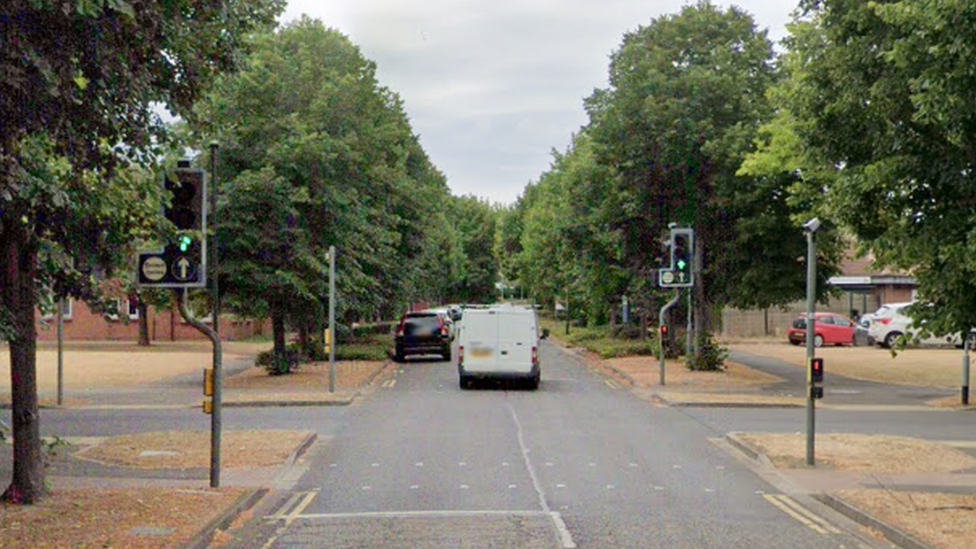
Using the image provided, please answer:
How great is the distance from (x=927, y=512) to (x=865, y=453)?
4.85 m

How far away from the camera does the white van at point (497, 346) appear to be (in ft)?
91.0

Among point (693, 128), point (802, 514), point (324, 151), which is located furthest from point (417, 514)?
point (693, 128)

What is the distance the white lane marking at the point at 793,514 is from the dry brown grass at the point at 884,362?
1466 centimetres

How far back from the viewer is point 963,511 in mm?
11609

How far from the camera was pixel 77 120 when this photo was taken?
28.5 ft

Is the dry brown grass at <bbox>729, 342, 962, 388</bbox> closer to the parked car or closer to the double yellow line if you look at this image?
the parked car

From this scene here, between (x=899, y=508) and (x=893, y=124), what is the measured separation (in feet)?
A: 13.8

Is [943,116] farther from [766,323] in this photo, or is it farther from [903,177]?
[766,323]

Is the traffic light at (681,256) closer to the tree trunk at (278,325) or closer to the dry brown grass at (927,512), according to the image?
the tree trunk at (278,325)

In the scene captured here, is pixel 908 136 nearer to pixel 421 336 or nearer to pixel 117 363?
pixel 421 336

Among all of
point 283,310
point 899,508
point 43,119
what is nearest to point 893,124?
point 899,508

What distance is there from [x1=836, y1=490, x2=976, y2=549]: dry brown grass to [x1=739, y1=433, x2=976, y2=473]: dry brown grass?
2.23m

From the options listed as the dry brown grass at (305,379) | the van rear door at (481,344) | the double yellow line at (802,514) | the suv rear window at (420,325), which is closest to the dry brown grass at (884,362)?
the van rear door at (481,344)

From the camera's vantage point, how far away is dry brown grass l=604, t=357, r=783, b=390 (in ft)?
97.0
